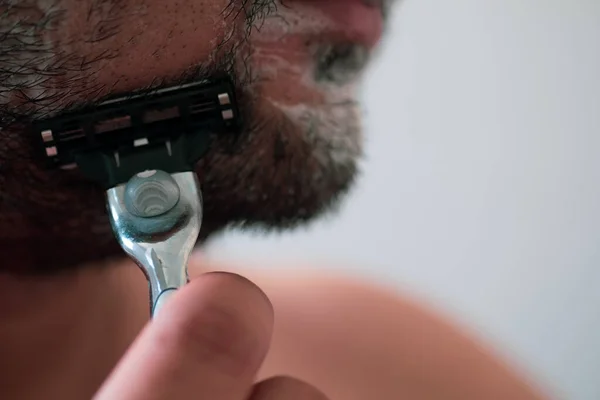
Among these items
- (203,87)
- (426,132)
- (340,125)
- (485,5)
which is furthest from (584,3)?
(203,87)

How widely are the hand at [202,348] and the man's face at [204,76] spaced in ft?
0.46

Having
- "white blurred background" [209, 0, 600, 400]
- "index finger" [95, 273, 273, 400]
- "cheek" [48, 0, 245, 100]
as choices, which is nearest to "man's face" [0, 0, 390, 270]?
"cheek" [48, 0, 245, 100]

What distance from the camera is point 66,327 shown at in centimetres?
54

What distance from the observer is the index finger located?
26cm

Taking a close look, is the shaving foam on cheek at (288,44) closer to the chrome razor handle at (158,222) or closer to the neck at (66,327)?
the chrome razor handle at (158,222)

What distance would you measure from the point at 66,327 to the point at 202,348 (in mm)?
298

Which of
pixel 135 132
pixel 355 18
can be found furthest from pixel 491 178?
pixel 135 132

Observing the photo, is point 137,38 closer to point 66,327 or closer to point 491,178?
point 66,327

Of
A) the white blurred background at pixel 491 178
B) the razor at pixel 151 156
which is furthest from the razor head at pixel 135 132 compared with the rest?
the white blurred background at pixel 491 178

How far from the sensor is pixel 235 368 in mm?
287

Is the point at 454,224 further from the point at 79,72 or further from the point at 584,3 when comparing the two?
the point at 79,72

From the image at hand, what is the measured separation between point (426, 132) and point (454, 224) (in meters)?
0.13

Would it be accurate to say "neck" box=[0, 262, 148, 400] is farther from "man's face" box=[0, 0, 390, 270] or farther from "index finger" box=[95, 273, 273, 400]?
"index finger" box=[95, 273, 273, 400]

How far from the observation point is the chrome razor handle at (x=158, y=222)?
0.38 metres
